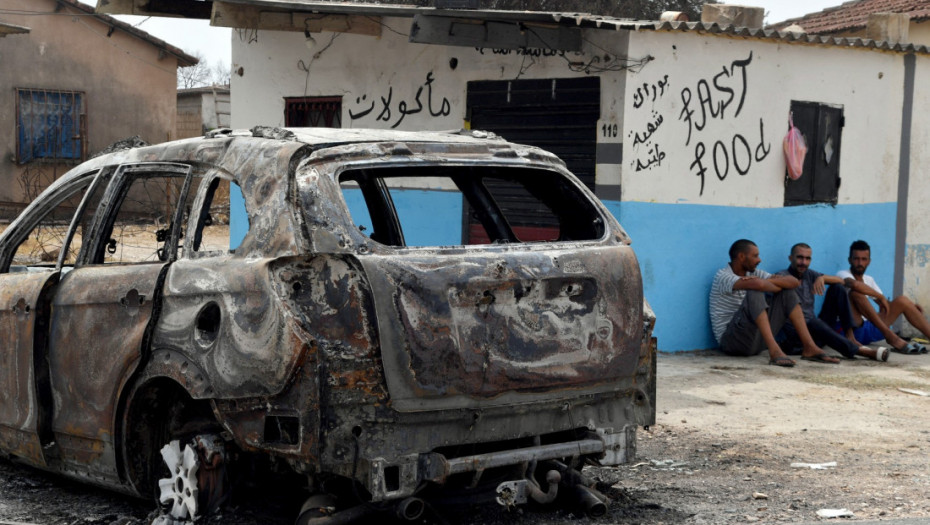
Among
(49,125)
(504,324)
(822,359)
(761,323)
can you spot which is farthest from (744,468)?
(49,125)

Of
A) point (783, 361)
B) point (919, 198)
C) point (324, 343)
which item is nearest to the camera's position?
point (324, 343)

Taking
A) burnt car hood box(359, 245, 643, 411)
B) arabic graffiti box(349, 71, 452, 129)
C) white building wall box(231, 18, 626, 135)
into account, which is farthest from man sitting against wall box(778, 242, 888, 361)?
burnt car hood box(359, 245, 643, 411)

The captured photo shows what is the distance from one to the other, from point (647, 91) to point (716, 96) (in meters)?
0.88

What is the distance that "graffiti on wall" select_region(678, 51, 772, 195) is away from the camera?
1039cm

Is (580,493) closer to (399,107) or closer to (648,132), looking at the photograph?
(648,132)

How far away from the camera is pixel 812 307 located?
1073 centimetres

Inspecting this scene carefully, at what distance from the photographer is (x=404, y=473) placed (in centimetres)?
414


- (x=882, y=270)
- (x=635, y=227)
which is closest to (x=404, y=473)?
(x=635, y=227)

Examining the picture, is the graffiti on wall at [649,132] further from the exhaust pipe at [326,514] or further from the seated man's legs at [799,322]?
the exhaust pipe at [326,514]

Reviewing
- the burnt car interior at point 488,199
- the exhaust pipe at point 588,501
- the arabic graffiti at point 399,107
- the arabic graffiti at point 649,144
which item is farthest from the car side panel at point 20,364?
the arabic graffiti at point 399,107

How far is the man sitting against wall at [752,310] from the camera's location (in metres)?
9.95

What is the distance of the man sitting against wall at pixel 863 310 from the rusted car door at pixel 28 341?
776cm

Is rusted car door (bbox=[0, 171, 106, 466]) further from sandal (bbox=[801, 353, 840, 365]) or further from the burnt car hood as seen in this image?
sandal (bbox=[801, 353, 840, 365])

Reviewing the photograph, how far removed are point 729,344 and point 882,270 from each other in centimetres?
295
